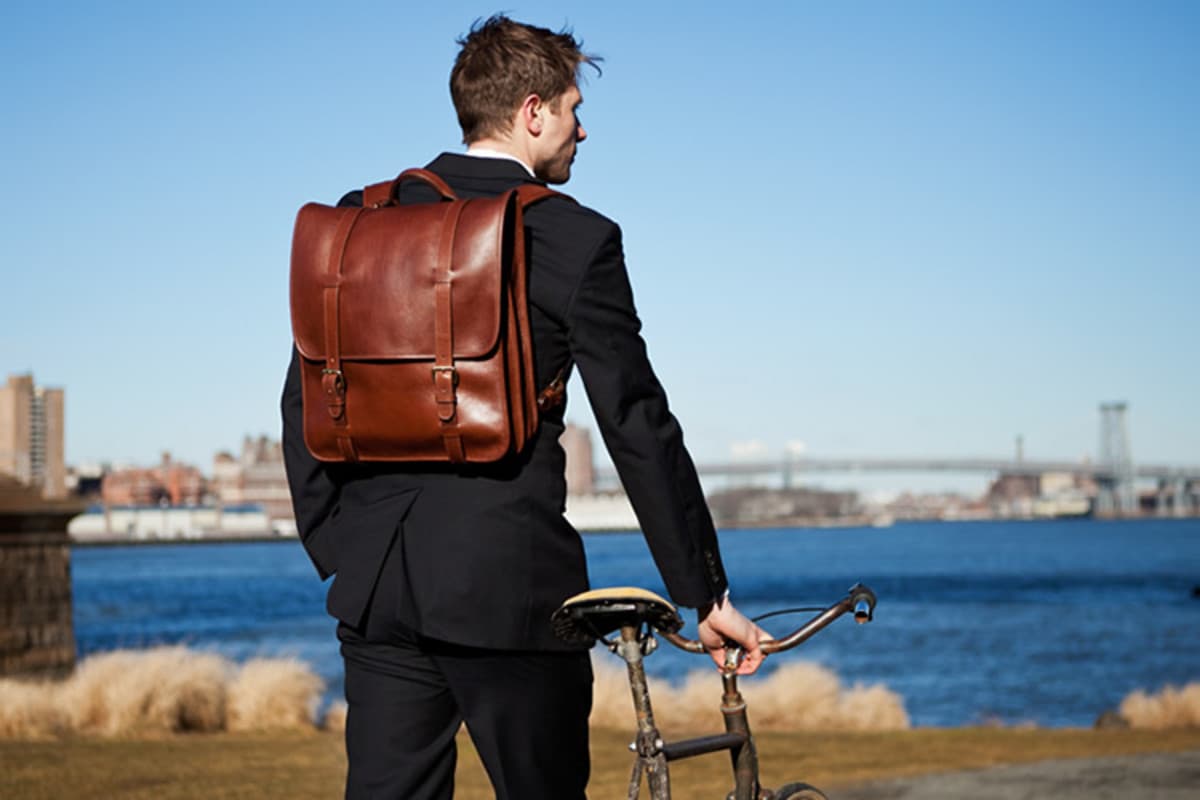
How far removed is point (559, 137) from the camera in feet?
Result: 8.03

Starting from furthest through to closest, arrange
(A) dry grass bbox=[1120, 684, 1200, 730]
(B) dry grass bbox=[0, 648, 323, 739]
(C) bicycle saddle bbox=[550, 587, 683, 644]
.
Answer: (A) dry grass bbox=[1120, 684, 1200, 730], (B) dry grass bbox=[0, 648, 323, 739], (C) bicycle saddle bbox=[550, 587, 683, 644]

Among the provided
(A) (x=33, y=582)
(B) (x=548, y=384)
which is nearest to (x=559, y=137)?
(B) (x=548, y=384)

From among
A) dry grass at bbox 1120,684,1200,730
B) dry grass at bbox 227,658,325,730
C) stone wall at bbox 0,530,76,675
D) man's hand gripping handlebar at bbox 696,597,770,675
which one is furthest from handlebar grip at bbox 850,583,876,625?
stone wall at bbox 0,530,76,675

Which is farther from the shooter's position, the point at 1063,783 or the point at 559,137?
the point at 1063,783

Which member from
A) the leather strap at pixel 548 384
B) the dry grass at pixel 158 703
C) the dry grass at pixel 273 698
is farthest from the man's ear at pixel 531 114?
the dry grass at pixel 273 698

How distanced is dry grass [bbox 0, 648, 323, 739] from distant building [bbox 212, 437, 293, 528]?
Answer: 14962 centimetres

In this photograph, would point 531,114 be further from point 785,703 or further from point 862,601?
point 785,703

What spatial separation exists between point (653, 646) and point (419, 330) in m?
0.57

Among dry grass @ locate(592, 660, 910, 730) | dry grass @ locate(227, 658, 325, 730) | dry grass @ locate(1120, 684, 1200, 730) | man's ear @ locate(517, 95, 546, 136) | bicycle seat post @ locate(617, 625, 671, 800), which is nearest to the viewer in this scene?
bicycle seat post @ locate(617, 625, 671, 800)

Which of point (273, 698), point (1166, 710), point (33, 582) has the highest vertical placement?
point (33, 582)

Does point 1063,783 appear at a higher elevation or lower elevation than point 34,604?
higher

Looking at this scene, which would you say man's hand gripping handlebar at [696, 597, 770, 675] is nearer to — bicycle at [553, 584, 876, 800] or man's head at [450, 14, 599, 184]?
bicycle at [553, 584, 876, 800]

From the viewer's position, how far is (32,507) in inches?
616

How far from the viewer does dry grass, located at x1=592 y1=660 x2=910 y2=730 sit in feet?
34.6
